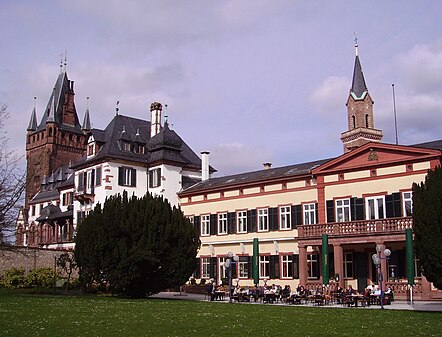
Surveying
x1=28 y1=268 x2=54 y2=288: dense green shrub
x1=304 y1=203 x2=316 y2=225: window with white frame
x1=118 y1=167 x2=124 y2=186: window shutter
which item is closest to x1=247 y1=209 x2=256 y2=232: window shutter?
x1=304 y1=203 x2=316 y2=225: window with white frame

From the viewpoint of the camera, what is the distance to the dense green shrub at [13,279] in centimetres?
4037

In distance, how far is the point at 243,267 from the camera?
41875mm

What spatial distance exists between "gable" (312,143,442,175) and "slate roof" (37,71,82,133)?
190ft

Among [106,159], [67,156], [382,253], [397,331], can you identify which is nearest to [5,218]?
[397,331]

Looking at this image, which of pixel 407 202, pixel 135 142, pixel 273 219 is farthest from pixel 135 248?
pixel 135 142

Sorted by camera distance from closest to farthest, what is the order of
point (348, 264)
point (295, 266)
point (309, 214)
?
point (348, 264) < point (309, 214) < point (295, 266)

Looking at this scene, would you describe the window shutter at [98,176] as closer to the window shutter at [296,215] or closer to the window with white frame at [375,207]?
the window shutter at [296,215]

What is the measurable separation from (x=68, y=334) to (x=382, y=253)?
18.9 m

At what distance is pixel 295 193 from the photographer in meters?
39.2

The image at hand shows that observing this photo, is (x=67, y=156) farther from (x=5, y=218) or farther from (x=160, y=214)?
(x=5, y=218)

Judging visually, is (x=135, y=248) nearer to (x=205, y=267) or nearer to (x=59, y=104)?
(x=205, y=267)

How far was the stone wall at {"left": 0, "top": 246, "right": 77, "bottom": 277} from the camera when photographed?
42.1m

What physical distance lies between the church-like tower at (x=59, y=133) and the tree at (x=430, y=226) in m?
67.8

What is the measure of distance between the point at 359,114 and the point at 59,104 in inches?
1751
